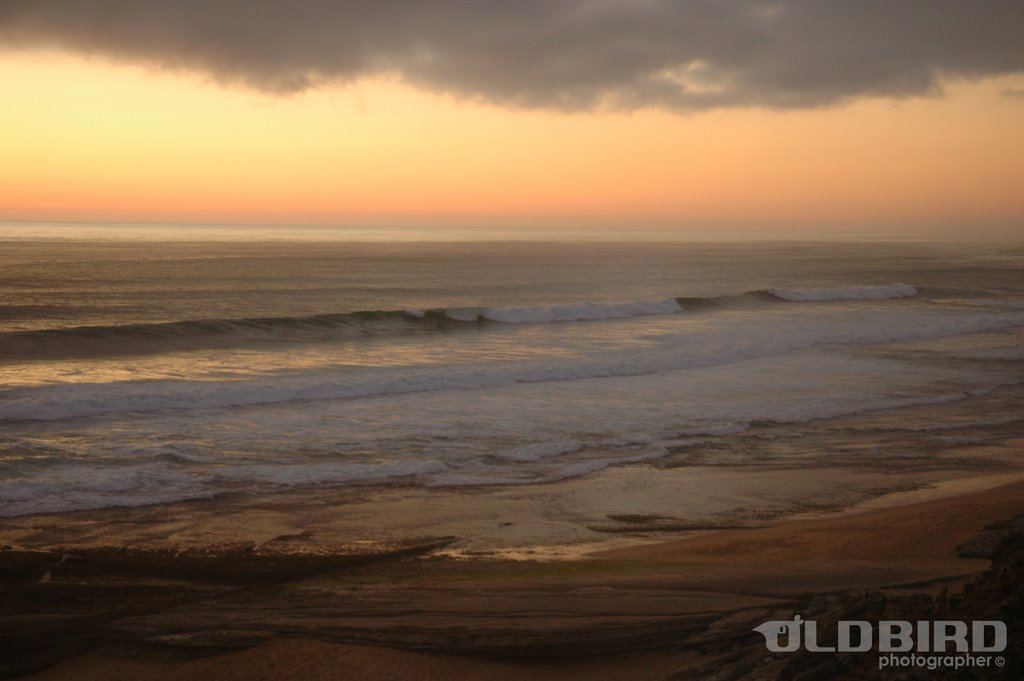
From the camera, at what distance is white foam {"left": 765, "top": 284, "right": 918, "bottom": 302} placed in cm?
4188

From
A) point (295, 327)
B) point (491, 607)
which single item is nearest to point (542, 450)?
point (491, 607)

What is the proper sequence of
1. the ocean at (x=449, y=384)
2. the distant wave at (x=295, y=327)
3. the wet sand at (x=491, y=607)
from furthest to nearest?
the distant wave at (x=295, y=327), the ocean at (x=449, y=384), the wet sand at (x=491, y=607)

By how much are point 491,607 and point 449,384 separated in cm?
1097

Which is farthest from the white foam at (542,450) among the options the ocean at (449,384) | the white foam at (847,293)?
the white foam at (847,293)

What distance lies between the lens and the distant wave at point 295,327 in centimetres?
2252

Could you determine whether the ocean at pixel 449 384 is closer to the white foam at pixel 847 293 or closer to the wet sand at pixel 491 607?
the white foam at pixel 847 293

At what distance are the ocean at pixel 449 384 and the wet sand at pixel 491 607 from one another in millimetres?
2809

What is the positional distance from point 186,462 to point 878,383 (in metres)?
13.2

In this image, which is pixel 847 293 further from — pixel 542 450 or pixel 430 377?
pixel 542 450

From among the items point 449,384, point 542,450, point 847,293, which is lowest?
point 542,450

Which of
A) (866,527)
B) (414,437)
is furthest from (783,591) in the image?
(414,437)

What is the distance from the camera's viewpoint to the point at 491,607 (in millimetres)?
6102

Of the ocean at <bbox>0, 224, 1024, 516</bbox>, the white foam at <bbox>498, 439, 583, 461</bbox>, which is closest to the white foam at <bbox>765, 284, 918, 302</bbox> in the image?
the ocean at <bbox>0, 224, 1024, 516</bbox>

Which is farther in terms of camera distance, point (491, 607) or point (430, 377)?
point (430, 377)
